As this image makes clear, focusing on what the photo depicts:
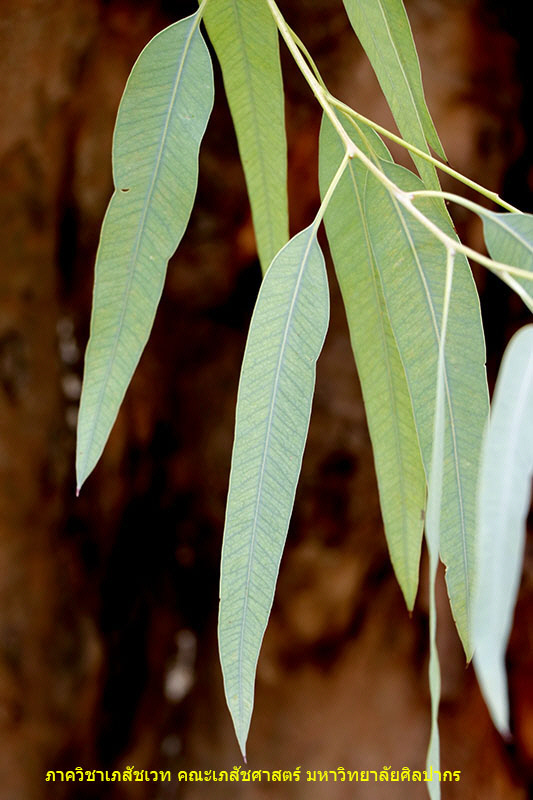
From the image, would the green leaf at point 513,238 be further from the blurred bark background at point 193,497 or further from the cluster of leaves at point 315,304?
the blurred bark background at point 193,497

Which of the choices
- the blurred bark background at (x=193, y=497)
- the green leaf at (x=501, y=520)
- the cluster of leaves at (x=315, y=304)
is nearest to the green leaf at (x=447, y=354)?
the cluster of leaves at (x=315, y=304)

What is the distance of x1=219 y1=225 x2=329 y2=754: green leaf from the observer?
11.1 inches

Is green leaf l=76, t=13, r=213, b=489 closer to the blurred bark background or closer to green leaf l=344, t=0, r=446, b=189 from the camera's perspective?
green leaf l=344, t=0, r=446, b=189

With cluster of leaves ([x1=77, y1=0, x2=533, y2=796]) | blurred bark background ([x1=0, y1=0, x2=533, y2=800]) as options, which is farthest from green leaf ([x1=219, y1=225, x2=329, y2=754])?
blurred bark background ([x1=0, y1=0, x2=533, y2=800])

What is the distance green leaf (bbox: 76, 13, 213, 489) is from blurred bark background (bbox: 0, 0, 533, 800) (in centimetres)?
52

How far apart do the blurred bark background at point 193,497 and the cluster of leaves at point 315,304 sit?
1.58 ft

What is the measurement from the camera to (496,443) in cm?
18

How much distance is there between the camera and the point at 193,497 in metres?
0.99

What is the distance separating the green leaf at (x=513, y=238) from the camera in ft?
0.90

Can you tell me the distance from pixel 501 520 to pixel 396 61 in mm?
288

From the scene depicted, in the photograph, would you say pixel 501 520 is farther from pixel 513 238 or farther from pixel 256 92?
pixel 256 92

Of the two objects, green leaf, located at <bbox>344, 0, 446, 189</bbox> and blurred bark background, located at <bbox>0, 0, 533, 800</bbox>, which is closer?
green leaf, located at <bbox>344, 0, 446, 189</bbox>

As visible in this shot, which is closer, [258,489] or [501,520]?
[501,520]

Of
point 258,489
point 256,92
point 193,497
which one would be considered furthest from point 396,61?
point 193,497
